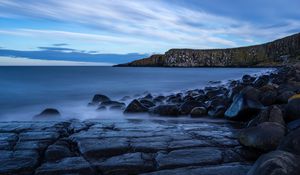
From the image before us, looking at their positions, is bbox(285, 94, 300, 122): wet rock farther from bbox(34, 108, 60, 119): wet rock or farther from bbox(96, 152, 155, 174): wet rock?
bbox(34, 108, 60, 119): wet rock

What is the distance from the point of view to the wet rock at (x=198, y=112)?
9109 millimetres

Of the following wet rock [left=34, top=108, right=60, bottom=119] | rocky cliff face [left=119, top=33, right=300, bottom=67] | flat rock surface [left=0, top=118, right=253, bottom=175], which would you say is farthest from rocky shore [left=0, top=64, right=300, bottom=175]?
rocky cliff face [left=119, top=33, right=300, bottom=67]

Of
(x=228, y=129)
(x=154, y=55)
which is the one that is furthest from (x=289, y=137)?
(x=154, y=55)

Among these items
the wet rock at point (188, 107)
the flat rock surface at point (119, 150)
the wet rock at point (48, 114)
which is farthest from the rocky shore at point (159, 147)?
the wet rock at point (48, 114)

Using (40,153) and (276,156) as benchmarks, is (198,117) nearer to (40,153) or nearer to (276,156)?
(40,153)

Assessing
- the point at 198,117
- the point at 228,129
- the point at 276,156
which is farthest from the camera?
the point at 198,117

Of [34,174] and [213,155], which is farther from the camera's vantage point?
[213,155]

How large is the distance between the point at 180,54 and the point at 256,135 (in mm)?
161985

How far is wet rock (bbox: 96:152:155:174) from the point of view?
4.10 meters

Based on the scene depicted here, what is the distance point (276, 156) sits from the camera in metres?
3.37

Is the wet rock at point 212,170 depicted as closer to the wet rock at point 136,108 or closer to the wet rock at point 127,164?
the wet rock at point 127,164

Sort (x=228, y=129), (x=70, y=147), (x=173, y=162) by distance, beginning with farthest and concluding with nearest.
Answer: (x=228, y=129), (x=70, y=147), (x=173, y=162)

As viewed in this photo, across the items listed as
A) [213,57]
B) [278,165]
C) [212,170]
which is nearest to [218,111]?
[212,170]

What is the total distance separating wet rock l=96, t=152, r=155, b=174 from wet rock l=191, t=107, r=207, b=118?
181 inches
